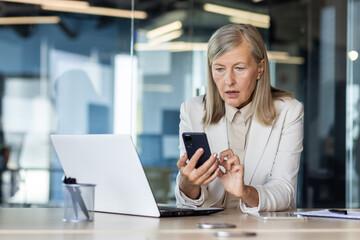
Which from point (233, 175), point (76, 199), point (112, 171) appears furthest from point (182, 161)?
point (76, 199)

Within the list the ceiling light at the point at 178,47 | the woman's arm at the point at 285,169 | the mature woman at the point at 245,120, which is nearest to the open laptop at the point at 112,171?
the woman's arm at the point at 285,169

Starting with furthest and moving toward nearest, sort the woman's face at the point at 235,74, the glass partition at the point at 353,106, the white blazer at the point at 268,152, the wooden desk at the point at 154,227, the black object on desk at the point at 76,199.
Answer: the glass partition at the point at 353,106, the woman's face at the point at 235,74, the white blazer at the point at 268,152, the black object on desk at the point at 76,199, the wooden desk at the point at 154,227

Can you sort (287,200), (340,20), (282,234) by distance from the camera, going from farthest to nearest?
(340,20)
(287,200)
(282,234)

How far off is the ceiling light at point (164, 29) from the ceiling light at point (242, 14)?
0.33 meters

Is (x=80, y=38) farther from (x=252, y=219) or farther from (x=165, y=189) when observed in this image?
(x=252, y=219)

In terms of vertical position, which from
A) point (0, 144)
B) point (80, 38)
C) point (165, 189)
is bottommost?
point (165, 189)

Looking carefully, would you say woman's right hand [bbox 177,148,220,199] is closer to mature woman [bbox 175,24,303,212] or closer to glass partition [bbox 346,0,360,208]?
mature woman [bbox 175,24,303,212]

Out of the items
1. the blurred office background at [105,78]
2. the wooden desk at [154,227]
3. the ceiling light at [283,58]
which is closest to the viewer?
the wooden desk at [154,227]

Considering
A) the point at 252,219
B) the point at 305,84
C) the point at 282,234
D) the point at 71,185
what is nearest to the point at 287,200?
the point at 252,219

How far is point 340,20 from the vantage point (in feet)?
21.2

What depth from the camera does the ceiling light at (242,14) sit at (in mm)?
6234

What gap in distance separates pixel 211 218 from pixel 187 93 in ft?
13.4

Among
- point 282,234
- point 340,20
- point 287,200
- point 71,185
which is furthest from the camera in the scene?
point 340,20

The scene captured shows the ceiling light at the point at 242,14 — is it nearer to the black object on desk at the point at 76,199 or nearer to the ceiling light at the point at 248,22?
the ceiling light at the point at 248,22
